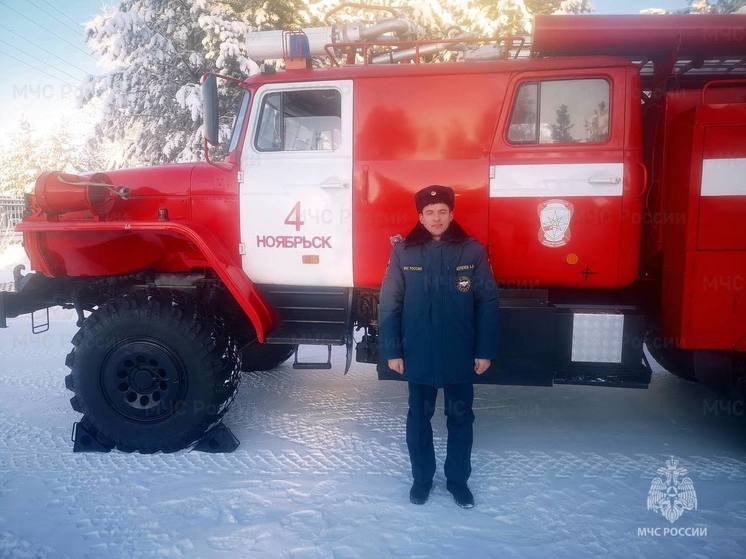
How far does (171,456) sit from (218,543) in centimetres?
108

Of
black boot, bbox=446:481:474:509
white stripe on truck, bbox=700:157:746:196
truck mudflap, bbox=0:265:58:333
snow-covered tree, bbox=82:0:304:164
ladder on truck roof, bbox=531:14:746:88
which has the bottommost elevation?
black boot, bbox=446:481:474:509

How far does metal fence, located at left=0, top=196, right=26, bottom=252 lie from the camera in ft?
53.6

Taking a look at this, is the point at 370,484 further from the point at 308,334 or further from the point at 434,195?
the point at 434,195

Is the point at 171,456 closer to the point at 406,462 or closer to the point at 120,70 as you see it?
the point at 406,462

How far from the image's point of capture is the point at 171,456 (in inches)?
131

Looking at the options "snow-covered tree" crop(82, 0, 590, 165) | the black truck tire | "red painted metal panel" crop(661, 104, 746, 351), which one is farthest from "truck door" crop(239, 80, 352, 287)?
"snow-covered tree" crop(82, 0, 590, 165)

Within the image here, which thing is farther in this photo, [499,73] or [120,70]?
[120,70]

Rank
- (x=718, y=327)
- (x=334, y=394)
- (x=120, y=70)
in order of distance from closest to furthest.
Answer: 1. (x=718, y=327)
2. (x=334, y=394)
3. (x=120, y=70)

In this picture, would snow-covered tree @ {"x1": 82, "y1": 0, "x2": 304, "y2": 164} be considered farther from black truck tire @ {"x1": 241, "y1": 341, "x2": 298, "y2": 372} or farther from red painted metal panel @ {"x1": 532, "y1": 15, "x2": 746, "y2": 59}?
red painted metal panel @ {"x1": 532, "y1": 15, "x2": 746, "y2": 59}

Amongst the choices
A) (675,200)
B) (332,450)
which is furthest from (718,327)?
(332,450)

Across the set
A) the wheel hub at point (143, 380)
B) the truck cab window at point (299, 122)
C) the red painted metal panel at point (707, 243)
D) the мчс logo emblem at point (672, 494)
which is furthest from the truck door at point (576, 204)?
the wheel hub at point (143, 380)

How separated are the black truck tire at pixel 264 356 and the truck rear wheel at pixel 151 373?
1542 mm

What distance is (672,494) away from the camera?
112 inches

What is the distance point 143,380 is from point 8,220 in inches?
722
